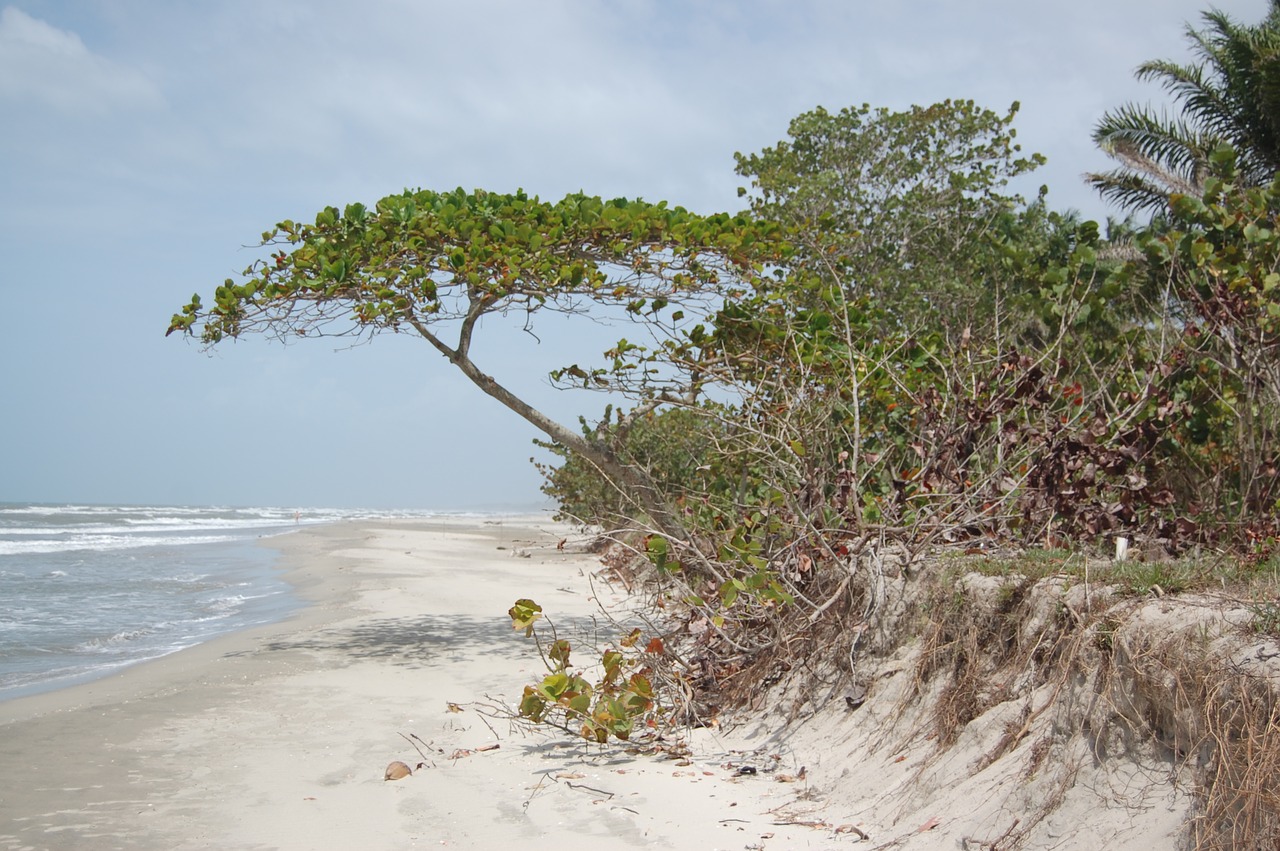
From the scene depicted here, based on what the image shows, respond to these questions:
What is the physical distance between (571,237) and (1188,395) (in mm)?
4931

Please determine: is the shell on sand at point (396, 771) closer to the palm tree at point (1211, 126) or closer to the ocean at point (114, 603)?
the ocean at point (114, 603)

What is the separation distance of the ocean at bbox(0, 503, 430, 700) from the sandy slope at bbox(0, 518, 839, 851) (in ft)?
3.23

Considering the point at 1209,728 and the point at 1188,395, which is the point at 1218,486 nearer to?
the point at 1188,395

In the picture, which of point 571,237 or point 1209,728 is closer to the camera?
point 1209,728

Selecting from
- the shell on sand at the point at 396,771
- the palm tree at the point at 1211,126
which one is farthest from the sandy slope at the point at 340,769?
the palm tree at the point at 1211,126

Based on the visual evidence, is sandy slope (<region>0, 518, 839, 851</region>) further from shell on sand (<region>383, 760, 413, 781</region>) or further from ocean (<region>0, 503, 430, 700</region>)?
ocean (<region>0, 503, 430, 700</region>)

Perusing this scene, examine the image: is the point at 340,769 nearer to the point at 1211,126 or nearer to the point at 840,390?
the point at 840,390

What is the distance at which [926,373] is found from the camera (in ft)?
27.3

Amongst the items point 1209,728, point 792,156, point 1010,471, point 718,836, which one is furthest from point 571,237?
point 792,156

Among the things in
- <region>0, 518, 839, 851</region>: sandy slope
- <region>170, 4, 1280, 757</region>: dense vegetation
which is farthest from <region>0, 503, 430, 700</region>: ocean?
<region>170, 4, 1280, 757</region>: dense vegetation

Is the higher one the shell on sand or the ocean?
the shell on sand

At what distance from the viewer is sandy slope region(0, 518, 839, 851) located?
4.08 m

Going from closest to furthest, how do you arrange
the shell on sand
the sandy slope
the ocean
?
the sandy slope
the shell on sand
the ocean

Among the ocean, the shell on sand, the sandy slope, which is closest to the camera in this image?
the sandy slope
